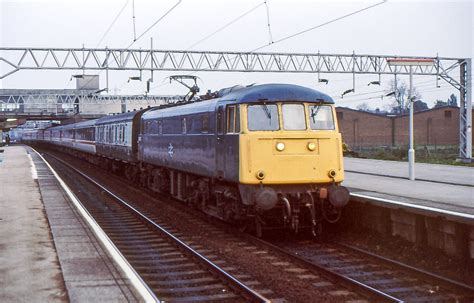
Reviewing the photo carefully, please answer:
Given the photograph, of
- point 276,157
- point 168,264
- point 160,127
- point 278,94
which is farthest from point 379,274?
point 160,127

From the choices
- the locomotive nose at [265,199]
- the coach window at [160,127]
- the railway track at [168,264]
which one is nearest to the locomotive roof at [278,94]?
the locomotive nose at [265,199]

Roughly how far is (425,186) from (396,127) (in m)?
43.8

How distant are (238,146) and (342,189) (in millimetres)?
2297

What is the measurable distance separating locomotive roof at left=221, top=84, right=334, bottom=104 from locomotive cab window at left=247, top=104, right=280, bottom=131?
17cm

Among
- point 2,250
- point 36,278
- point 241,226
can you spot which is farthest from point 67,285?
point 241,226

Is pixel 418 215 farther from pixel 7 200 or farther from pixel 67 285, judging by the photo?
pixel 7 200

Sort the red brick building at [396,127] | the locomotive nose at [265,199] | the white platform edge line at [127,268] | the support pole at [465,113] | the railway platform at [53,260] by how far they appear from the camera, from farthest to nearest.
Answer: the red brick building at [396,127] < the support pole at [465,113] < the locomotive nose at [265,199] < the railway platform at [53,260] < the white platform edge line at [127,268]

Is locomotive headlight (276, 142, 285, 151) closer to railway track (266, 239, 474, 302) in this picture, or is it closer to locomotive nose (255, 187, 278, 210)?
locomotive nose (255, 187, 278, 210)

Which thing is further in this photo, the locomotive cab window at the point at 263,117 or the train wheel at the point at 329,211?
the train wheel at the point at 329,211

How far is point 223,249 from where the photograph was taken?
12219 millimetres

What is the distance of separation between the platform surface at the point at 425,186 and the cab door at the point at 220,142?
142 inches

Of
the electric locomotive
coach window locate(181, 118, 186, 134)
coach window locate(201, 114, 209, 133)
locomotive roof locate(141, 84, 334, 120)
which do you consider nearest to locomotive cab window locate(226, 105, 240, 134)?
the electric locomotive

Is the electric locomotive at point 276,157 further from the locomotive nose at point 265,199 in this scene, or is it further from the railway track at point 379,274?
the railway track at point 379,274

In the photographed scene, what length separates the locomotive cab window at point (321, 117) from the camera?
1296 centimetres
